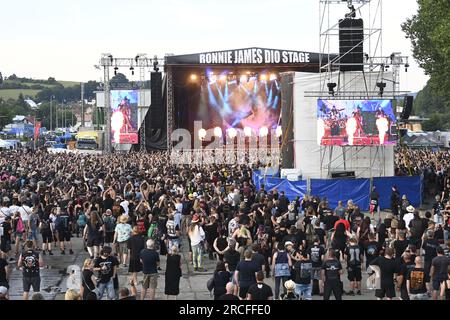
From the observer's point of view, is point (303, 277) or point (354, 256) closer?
point (303, 277)

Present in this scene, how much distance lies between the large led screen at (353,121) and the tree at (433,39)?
10.3 metres

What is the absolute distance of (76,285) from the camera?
11.5m

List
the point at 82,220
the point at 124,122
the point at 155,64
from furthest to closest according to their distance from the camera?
the point at 124,122
the point at 155,64
the point at 82,220

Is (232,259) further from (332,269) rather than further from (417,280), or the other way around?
(417,280)

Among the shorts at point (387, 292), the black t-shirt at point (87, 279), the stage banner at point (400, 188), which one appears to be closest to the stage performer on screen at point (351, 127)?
the stage banner at point (400, 188)

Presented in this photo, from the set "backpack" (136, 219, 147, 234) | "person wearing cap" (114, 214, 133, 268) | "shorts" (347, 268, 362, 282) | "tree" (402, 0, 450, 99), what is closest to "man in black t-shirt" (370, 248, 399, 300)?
"shorts" (347, 268, 362, 282)

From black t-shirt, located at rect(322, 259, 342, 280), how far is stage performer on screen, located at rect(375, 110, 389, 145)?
52.1ft

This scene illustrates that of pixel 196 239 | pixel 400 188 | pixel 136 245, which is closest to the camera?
pixel 136 245

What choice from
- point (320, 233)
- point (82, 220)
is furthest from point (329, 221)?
point (82, 220)

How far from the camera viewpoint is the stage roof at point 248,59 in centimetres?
4284

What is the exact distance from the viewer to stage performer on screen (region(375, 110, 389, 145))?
27.3 meters

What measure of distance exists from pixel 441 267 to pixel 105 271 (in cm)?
543
